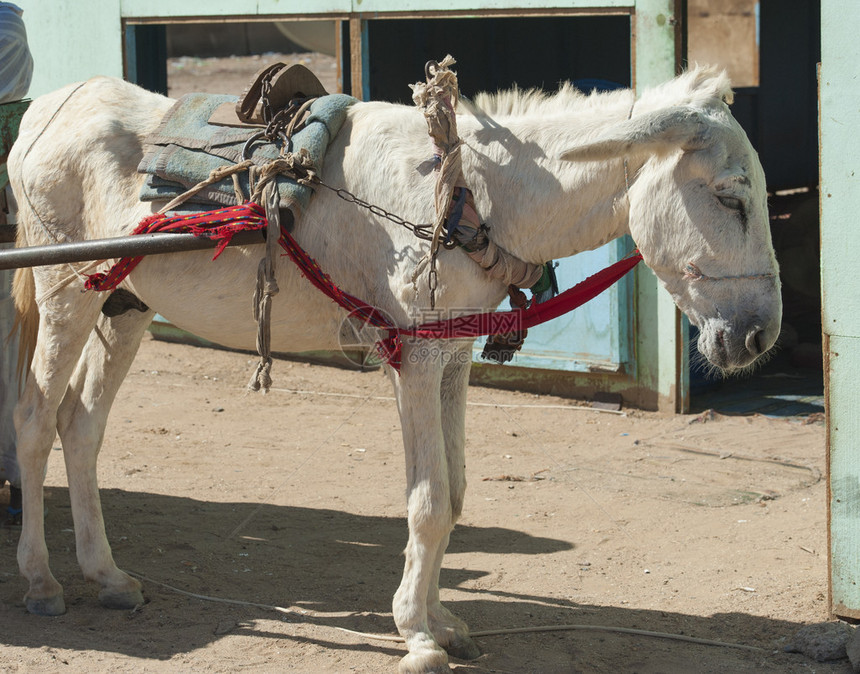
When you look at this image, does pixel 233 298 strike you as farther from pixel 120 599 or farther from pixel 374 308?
pixel 120 599

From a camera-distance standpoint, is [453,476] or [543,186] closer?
[543,186]

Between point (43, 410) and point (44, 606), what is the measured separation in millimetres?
768

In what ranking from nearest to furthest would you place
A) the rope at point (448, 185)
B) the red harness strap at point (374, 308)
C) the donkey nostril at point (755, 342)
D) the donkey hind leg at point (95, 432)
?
the donkey nostril at point (755, 342), the rope at point (448, 185), the red harness strap at point (374, 308), the donkey hind leg at point (95, 432)

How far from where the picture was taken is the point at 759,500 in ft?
16.9

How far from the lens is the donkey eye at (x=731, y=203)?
2871 mm

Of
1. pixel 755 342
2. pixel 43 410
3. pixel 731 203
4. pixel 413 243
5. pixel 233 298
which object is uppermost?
pixel 731 203

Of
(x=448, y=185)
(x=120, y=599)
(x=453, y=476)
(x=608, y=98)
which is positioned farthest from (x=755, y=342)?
(x=120, y=599)

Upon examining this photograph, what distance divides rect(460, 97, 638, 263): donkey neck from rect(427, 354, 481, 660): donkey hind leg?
0.50m

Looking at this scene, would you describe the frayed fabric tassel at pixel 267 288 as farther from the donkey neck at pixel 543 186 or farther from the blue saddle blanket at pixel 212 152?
the donkey neck at pixel 543 186

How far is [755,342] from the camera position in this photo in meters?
2.91

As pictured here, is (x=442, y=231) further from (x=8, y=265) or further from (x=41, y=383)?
(x=41, y=383)

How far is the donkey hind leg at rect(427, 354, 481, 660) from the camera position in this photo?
11.3ft

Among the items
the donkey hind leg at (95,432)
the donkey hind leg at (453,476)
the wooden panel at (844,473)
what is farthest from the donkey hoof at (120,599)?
the wooden panel at (844,473)

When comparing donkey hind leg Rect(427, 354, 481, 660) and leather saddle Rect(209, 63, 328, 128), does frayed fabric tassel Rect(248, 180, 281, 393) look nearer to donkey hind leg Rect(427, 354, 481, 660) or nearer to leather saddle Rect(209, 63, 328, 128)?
→ leather saddle Rect(209, 63, 328, 128)
